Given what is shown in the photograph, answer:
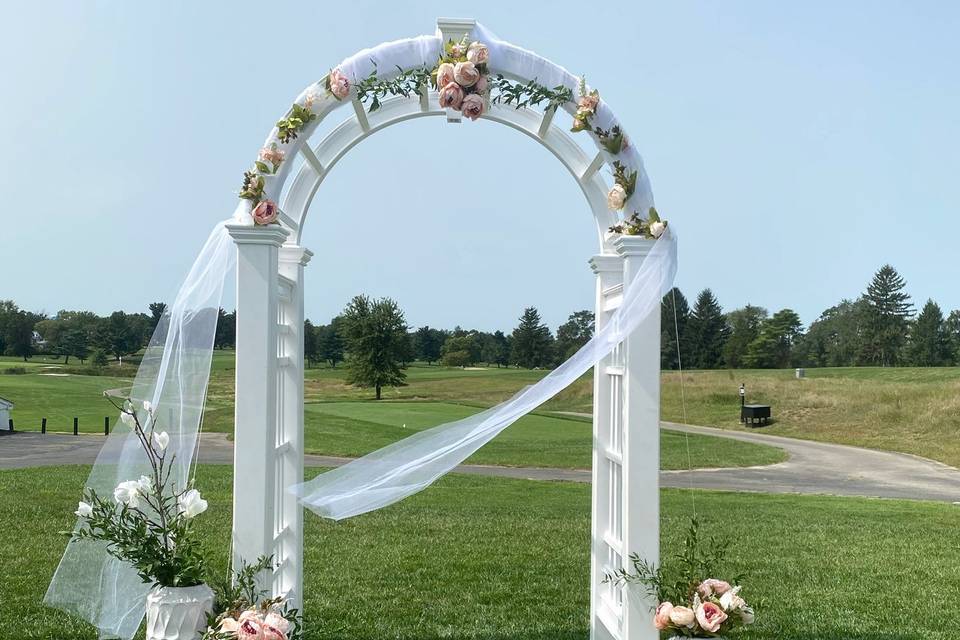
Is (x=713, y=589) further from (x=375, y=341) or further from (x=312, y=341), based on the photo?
(x=312, y=341)

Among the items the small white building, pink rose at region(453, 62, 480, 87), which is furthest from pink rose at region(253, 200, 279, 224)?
the small white building

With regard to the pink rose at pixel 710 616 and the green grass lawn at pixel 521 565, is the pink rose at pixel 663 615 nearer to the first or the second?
the pink rose at pixel 710 616

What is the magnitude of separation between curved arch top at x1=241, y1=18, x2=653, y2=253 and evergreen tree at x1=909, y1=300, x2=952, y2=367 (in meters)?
46.1

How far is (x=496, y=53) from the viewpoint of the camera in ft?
11.1

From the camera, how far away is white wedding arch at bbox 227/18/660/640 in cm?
322

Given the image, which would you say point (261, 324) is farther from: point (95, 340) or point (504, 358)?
point (95, 340)

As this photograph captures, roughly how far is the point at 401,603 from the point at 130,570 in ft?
7.68

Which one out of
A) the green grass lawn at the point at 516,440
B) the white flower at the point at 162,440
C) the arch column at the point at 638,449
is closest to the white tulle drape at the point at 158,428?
the white flower at the point at 162,440

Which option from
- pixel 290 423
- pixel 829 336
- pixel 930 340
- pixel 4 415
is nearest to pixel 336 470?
pixel 290 423

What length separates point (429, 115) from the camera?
147 inches

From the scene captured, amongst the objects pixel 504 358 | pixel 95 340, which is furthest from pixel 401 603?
pixel 95 340

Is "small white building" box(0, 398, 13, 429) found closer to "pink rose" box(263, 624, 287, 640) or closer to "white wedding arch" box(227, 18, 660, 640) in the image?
"white wedding arch" box(227, 18, 660, 640)

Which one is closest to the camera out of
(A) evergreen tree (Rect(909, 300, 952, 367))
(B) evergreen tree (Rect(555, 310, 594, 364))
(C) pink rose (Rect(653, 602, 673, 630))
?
(C) pink rose (Rect(653, 602, 673, 630))

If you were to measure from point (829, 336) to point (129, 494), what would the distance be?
51.6 meters
